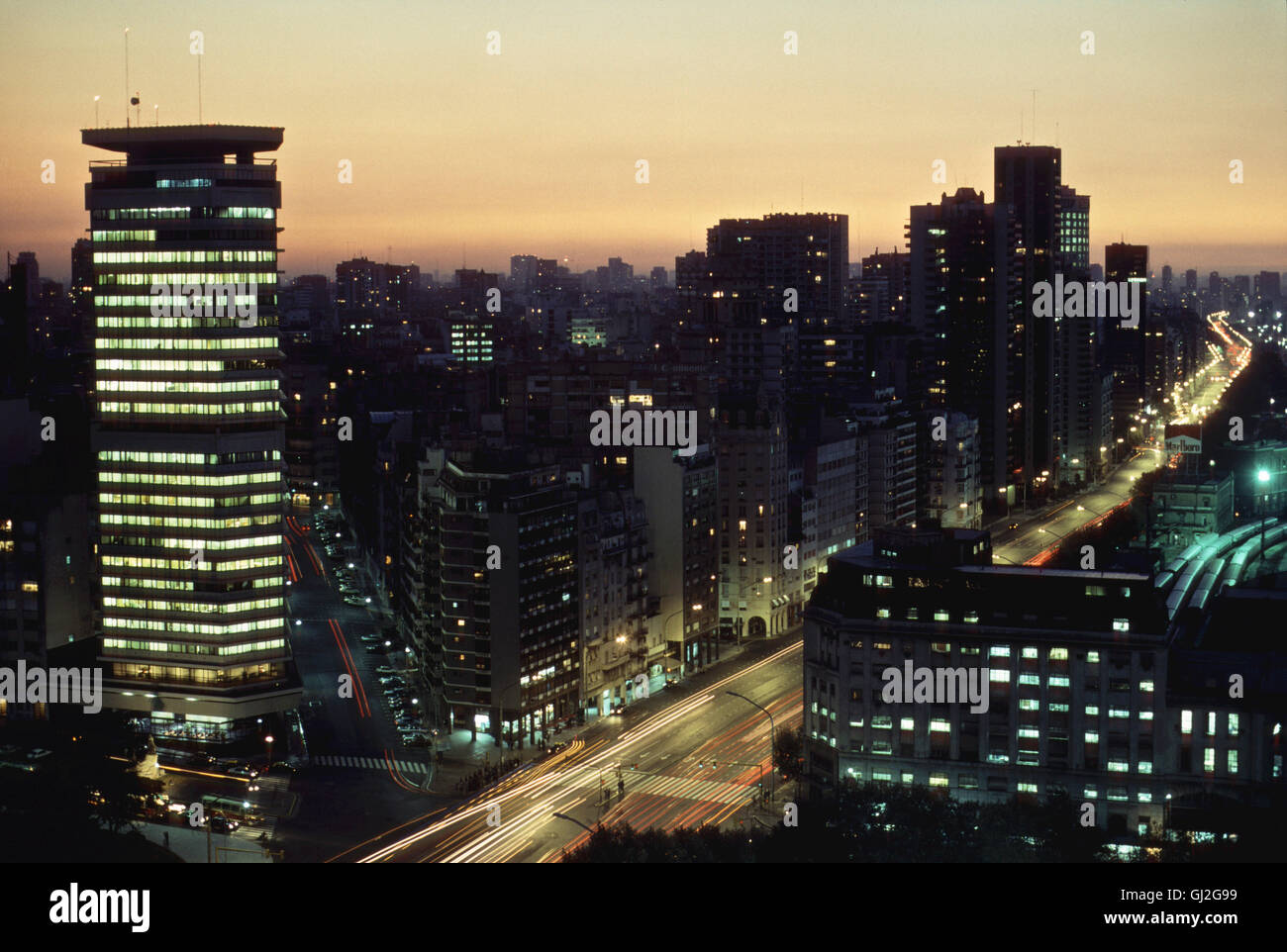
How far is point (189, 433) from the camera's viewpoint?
31.8 meters

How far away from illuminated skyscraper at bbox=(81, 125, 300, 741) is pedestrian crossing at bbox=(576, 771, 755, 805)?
22.6 feet

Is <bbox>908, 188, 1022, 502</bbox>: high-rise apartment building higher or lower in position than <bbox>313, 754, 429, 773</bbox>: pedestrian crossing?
higher

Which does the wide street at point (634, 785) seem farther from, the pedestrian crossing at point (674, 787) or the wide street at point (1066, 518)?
the wide street at point (1066, 518)

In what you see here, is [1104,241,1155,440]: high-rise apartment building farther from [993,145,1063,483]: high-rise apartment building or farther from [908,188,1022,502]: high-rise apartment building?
[908,188,1022,502]: high-rise apartment building

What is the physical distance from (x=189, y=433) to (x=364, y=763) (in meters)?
7.08

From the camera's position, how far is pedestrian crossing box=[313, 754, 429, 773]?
28.9m

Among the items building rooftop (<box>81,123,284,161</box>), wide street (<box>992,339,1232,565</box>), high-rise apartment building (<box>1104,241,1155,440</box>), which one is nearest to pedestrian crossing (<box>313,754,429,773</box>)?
building rooftop (<box>81,123,284,161</box>)

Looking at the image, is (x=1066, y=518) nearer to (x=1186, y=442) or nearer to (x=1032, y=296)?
(x=1186, y=442)

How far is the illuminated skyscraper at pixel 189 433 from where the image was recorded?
31.5 m

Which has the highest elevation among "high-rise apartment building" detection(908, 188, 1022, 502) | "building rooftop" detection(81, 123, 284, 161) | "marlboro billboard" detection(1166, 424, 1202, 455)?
"building rooftop" detection(81, 123, 284, 161)

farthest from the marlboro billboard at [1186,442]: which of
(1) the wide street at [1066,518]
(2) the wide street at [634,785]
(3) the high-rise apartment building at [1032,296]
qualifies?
(2) the wide street at [634,785]
